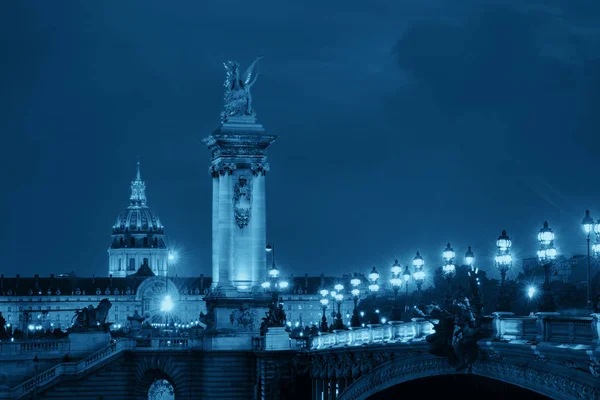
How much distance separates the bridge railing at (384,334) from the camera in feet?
149

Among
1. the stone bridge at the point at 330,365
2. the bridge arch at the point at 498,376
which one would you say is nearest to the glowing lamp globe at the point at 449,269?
the stone bridge at the point at 330,365

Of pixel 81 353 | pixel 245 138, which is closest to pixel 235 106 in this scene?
pixel 245 138

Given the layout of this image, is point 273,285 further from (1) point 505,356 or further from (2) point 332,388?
(1) point 505,356

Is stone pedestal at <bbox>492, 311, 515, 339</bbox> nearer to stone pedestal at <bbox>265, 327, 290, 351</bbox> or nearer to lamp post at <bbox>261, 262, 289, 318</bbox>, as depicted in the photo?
stone pedestal at <bbox>265, 327, 290, 351</bbox>

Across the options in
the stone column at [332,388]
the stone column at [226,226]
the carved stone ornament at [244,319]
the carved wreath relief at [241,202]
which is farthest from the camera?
the carved wreath relief at [241,202]

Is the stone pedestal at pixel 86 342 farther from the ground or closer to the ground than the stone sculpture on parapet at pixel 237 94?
closer to the ground

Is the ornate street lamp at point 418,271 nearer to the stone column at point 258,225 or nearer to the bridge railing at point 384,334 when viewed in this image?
the bridge railing at point 384,334

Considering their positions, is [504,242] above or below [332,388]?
above

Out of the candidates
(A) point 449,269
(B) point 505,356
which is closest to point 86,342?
(A) point 449,269

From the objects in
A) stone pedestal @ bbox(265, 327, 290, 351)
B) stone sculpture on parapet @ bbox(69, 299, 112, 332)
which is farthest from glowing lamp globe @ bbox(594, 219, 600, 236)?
stone sculpture on parapet @ bbox(69, 299, 112, 332)

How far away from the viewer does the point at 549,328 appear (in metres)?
32.8

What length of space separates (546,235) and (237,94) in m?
45.3

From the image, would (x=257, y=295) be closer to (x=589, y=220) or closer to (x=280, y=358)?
(x=280, y=358)

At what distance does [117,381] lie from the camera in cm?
7519
